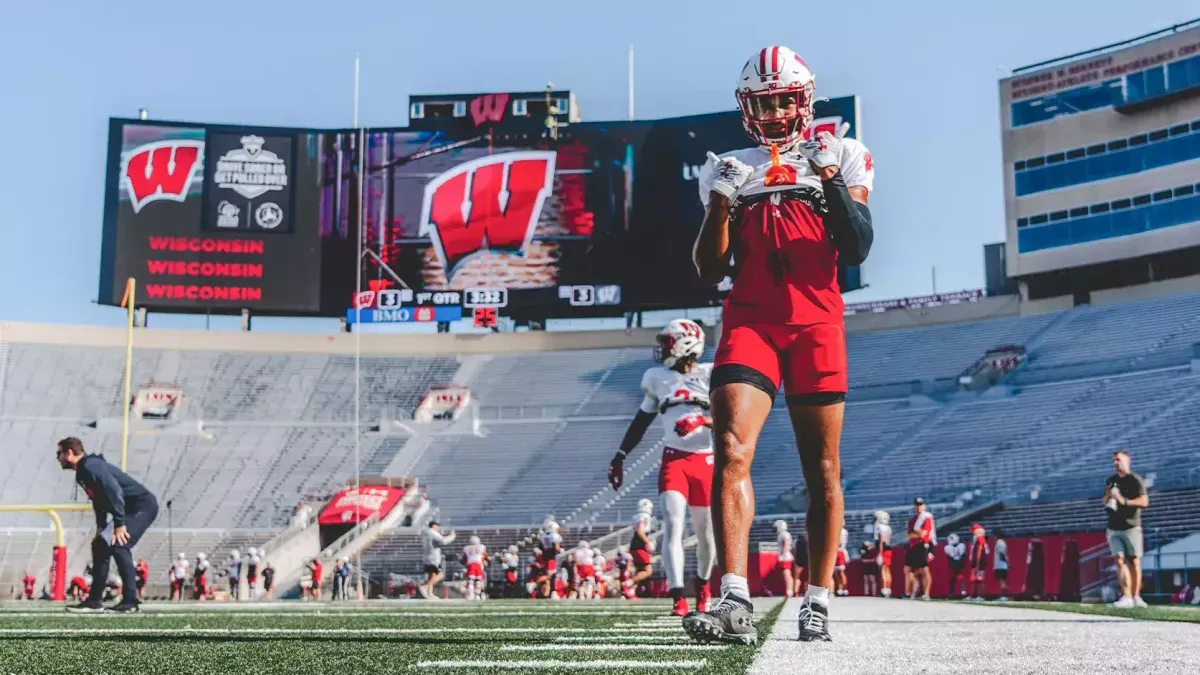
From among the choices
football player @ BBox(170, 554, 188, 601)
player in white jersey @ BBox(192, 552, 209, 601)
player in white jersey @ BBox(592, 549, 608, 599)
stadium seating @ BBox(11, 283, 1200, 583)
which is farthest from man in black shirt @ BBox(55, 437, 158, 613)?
stadium seating @ BBox(11, 283, 1200, 583)

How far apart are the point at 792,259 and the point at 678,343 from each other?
370 centimetres

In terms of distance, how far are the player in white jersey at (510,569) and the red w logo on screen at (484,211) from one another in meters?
11.6

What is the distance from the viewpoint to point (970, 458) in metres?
31.6

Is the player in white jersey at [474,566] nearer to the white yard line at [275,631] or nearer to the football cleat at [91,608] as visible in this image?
the football cleat at [91,608]

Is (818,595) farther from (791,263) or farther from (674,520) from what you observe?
(674,520)

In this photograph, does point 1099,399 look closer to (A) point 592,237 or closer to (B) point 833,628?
(A) point 592,237

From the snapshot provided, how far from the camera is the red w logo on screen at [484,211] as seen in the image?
123 ft

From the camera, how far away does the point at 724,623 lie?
13.9 ft

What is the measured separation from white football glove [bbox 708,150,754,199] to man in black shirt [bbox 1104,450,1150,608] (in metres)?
7.74

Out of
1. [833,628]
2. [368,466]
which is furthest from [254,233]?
[833,628]

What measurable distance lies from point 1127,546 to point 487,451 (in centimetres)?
2732

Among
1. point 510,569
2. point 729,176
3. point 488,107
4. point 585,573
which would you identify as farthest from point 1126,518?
point 488,107

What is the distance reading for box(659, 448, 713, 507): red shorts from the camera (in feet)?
28.0

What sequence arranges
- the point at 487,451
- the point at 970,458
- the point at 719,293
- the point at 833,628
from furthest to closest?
1. the point at 487,451
2. the point at 719,293
3. the point at 970,458
4. the point at 833,628
